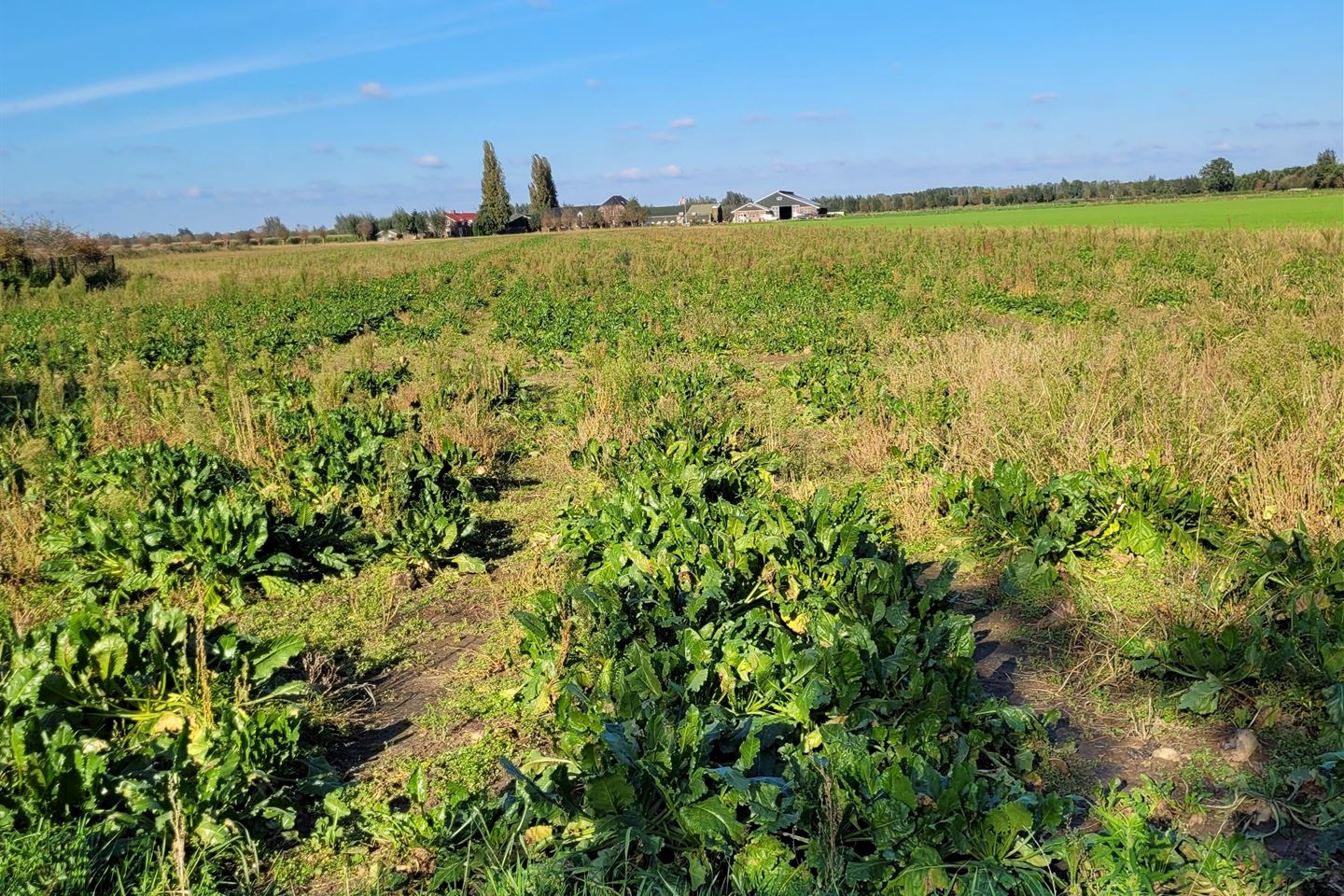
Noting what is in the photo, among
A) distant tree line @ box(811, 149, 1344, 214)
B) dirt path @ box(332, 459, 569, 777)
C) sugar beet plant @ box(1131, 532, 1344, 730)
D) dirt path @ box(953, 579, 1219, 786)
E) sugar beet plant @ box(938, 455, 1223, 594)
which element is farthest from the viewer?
distant tree line @ box(811, 149, 1344, 214)

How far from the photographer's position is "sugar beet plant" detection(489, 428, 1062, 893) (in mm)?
2492

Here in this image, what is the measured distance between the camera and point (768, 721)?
3170 mm

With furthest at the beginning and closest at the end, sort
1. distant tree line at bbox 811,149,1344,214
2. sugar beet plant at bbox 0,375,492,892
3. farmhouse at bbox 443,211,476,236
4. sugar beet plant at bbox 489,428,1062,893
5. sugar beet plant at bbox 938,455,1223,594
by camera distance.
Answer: farmhouse at bbox 443,211,476,236, distant tree line at bbox 811,149,1344,214, sugar beet plant at bbox 938,455,1223,594, sugar beet plant at bbox 0,375,492,892, sugar beet plant at bbox 489,428,1062,893

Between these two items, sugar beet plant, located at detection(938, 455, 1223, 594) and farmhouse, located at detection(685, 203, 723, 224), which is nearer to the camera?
sugar beet plant, located at detection(938, 455, 1223, 594)

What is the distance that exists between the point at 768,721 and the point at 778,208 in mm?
106857

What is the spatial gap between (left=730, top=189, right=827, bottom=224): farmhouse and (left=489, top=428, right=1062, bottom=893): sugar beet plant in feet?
334

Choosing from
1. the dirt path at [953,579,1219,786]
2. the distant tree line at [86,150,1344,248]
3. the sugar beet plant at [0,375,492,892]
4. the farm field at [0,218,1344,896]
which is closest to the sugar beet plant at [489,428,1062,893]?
the farm field at [0,218,1344,896]

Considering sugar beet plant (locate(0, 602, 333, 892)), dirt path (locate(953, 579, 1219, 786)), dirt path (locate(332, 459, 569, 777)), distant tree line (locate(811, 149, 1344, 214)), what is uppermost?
distant tree line (locate(811, 149, 1344, 214))

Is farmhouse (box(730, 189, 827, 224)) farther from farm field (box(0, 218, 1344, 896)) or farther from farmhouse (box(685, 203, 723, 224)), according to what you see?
farm field (box(0, 218, 1344, 896))

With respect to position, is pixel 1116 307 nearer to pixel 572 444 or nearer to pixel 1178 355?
pixel 1178 355

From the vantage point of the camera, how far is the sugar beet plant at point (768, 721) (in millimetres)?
2492

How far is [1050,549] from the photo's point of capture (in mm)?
4855

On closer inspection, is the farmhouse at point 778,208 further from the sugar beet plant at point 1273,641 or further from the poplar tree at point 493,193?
the sugar beet plant at point 1273,641

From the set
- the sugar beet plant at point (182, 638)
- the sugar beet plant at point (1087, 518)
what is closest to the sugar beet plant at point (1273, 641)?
the sugar beet plant at point (1087, 518)
